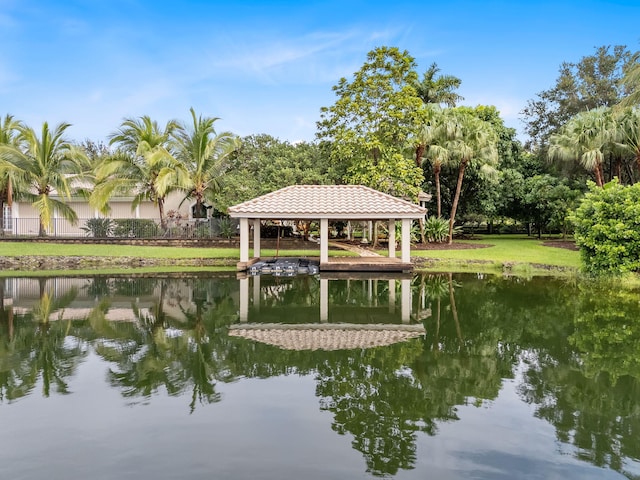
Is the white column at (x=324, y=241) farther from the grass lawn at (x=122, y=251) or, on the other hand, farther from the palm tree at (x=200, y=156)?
the palm tree at (x=200, y=156)

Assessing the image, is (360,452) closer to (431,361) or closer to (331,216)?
(431,361)

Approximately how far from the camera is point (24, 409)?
205 inches

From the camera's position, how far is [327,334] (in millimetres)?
8406

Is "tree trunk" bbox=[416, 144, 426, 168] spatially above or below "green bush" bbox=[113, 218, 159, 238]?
above

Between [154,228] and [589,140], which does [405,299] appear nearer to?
[589,140]

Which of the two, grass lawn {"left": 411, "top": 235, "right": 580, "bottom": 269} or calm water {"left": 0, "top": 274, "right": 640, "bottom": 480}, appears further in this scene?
grass lawn {"left": 411, "top": 235, "right": 580, "bottom": 269}

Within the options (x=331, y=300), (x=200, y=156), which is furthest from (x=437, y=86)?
(x=331, y=300)

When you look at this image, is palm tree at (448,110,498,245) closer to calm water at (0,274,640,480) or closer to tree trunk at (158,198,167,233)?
calm water at (0,274,640,480)

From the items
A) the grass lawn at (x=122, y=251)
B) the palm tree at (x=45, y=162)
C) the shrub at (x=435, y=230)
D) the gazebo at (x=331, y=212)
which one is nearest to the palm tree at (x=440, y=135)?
the shrub at (x=435, y=230)

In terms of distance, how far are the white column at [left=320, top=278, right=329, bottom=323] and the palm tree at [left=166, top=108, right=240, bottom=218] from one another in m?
12.6

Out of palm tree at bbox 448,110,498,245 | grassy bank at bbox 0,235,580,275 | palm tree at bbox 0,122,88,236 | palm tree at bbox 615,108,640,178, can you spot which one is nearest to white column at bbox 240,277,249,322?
grassy bank at bbox 0,235,580,275

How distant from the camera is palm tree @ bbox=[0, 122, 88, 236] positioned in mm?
23750

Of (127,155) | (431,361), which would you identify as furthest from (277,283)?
(127,155)

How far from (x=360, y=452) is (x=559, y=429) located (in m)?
2.10
